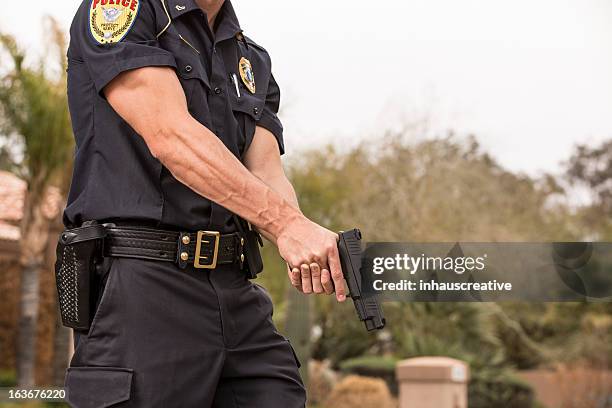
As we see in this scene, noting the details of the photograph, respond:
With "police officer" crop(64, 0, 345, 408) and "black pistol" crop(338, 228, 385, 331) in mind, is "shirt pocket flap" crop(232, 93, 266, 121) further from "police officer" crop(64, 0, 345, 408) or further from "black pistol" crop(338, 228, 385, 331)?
"black pistol" crop(338, 228, 385, 331)

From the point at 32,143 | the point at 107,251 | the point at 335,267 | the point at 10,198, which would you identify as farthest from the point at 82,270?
the point at 10,198

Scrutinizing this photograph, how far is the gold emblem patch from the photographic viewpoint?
205 cm

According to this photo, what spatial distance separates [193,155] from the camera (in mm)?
1969

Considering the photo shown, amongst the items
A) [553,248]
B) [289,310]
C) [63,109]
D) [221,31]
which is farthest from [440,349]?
[221,31]

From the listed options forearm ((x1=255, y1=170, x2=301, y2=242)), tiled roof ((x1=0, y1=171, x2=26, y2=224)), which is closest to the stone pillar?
tiled roof ((x1=0, y1=171, x2=26, y2=224))

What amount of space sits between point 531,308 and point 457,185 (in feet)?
8.76

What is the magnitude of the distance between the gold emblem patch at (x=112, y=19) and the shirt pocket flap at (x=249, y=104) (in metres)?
0.35

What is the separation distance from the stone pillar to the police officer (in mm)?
6909

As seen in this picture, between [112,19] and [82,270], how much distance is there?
553 mm

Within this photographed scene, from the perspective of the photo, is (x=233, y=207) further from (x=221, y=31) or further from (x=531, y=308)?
(x=531, y=308)

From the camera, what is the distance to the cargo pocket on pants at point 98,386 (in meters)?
1.95

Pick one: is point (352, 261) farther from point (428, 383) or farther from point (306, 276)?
point (428, 383)

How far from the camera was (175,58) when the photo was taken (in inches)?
84.0

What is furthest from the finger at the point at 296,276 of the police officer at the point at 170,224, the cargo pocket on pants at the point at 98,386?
the cargo pocket on pants at the point at 98,386
